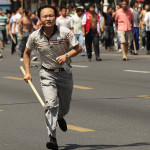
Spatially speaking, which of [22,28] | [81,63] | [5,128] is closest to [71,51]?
[5,128]

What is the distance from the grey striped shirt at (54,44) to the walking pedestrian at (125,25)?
42.1 feet

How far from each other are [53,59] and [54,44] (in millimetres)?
169

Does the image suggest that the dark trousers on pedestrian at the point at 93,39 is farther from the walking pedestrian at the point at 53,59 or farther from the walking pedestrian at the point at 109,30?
the walking pedestrian at the point at 53,59

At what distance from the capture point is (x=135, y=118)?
28.6 ft

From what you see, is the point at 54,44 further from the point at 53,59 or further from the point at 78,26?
the point at 78,26

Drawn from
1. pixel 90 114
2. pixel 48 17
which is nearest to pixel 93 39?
pixel 90 114

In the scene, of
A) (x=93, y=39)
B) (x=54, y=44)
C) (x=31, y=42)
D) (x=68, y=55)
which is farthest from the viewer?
(x=93, y=39)

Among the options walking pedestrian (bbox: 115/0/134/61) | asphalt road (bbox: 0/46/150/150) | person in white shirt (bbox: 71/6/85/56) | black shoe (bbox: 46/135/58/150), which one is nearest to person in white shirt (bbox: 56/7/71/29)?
person in white shirt (bbox: 71/6/85/56)

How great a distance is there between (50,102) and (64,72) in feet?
1.30

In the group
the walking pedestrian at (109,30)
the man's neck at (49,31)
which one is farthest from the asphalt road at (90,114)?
the walking pedestrian at (109,30)

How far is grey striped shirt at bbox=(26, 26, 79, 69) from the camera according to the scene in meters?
6.73

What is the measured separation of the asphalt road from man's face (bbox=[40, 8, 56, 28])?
136 centimetres

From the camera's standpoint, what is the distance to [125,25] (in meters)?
19.7

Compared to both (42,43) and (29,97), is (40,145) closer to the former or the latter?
(42,43)
